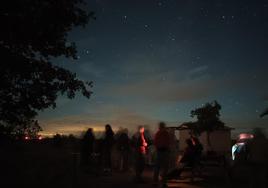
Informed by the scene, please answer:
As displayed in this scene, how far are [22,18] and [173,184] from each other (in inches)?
285

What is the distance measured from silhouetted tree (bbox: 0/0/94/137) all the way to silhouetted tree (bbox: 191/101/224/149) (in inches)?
1656

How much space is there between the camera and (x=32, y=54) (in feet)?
42.9

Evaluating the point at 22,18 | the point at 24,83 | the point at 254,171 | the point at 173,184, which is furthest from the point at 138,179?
the point at 22,18

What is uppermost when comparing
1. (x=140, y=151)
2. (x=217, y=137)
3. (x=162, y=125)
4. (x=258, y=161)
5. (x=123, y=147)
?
(x=217, y=137)

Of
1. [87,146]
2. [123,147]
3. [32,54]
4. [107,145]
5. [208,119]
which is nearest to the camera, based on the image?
[32,54]

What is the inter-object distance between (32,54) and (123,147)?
7.47 meters

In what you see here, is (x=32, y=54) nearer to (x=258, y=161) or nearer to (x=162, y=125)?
(x=162, y=125)

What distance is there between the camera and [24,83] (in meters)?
12.6

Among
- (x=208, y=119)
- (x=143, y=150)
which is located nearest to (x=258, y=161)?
(x=143, y=150)

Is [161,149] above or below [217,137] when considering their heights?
below

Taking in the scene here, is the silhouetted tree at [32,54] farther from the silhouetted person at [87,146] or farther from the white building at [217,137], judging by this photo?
the white building at [217,137]

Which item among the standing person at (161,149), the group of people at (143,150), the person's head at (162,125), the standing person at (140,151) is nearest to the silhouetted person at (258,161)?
the group of people at (143,150)

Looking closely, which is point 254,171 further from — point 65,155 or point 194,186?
point 65,155

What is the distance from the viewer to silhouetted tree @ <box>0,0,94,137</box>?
1210cm
